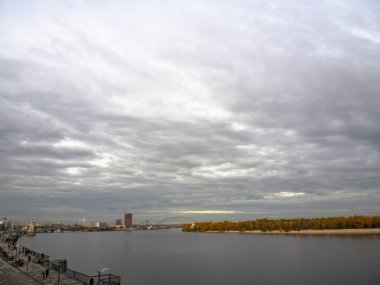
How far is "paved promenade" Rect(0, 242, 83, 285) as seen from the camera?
45.5m

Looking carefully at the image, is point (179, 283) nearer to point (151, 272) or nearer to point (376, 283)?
point (151, 272)

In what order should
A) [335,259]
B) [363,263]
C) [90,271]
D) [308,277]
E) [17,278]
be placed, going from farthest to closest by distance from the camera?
[335,259]
[363,263]
[90,271]
[308,277]
[17,278]

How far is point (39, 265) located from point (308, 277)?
4826 centimetres

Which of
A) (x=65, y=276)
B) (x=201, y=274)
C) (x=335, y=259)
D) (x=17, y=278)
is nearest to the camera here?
(x=17, y=278)

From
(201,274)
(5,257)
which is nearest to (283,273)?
(201,274)

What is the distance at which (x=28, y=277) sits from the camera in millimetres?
49562

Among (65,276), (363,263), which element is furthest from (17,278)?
(363,263)

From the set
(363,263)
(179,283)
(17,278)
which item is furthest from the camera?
(363,263)

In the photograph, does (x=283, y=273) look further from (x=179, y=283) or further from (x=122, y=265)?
(x=122, y=265)

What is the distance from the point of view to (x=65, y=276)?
51719mm

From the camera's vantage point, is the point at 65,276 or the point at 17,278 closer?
the point at 17,278

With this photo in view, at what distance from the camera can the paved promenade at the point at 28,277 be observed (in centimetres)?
4547

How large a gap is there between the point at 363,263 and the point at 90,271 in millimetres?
58875

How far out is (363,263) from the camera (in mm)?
77062
